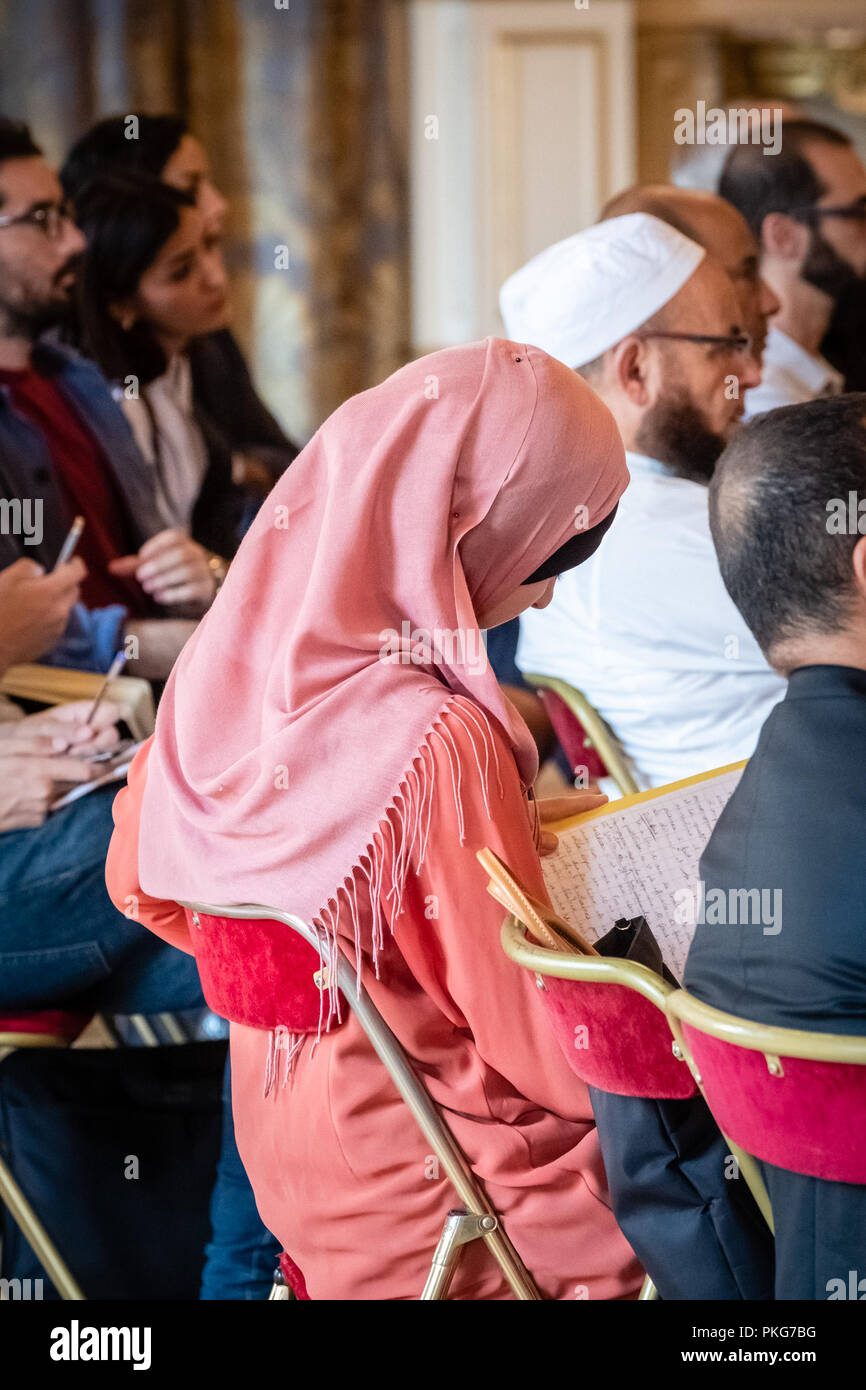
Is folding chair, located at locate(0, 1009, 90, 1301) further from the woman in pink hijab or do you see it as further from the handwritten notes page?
the handwritten notes page

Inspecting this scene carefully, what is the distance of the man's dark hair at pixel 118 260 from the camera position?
2.24 meters

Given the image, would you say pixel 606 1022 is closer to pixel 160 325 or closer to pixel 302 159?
Answer: pixel 160 325

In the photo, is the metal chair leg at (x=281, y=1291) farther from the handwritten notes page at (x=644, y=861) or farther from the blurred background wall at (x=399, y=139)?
the blurred background wall at (x=399, y=139)

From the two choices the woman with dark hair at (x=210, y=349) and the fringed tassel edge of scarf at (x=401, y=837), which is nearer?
the fringed tassel edge of scarf at (x=401, y=837)

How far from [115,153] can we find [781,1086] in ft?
6.89

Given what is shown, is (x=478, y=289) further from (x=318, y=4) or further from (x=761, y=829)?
(x=761, y=829)

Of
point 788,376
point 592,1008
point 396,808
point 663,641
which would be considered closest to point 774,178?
point 788,376

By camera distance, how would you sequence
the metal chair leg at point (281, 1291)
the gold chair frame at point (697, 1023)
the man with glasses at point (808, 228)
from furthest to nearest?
the man with glasses at point (808, 228)
the metal chair leg at point (281, 1291)
the gold chair frame at point (697, 1023)

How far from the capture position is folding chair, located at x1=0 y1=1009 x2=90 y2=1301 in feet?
4.92

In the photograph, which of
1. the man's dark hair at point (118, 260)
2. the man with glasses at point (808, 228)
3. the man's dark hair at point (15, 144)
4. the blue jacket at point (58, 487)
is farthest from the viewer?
the man with glasses at point (808, 228)

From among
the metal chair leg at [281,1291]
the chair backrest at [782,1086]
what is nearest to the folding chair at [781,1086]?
the chair backrest at [782,1086]

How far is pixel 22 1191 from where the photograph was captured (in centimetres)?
159

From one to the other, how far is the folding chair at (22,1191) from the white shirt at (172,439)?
968 mm

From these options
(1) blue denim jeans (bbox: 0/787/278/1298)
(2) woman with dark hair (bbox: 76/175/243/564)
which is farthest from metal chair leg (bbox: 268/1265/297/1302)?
(2) woman with dark hair (bbox: 76/175/243/564)
